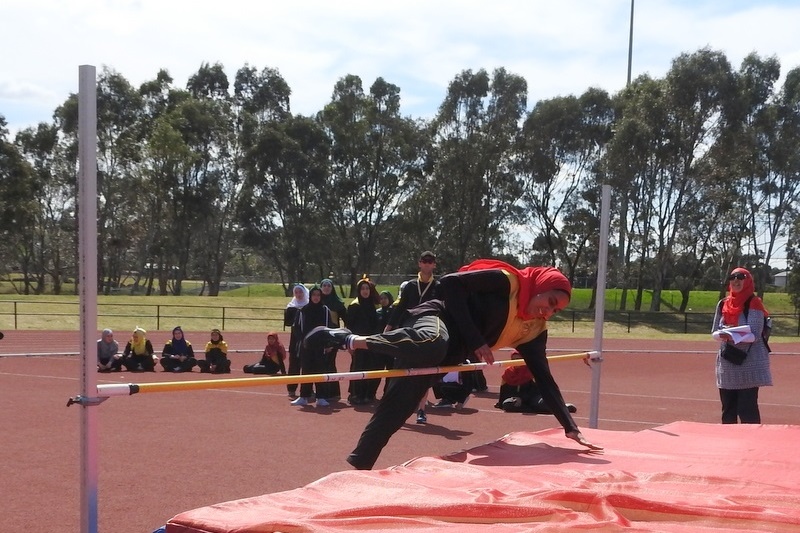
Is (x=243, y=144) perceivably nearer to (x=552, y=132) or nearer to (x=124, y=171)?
(x=124, y=171)

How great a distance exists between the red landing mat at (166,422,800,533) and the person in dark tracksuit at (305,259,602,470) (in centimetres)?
39

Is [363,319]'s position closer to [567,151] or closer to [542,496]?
[542,496]

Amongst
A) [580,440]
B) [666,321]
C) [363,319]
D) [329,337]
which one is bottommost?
[666,321]

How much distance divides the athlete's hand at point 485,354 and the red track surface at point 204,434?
2.02 meters

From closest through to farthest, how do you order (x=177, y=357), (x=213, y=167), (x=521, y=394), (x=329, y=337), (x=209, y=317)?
(x=329, y=337) → (x=521, y=394) → (x=177, y=357) → (x=209, y=317) → (x=213, y=167)

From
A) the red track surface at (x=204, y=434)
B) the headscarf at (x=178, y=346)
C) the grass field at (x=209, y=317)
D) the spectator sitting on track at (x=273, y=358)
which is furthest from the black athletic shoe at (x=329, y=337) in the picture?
the grass field at (x=209, y=317)

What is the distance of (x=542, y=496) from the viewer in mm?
3770

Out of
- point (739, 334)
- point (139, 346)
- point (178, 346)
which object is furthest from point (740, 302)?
point (139, 346)

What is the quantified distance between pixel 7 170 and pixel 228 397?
121 ft

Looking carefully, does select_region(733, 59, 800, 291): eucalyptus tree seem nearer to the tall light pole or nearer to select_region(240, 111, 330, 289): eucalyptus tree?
select_region(240, 111, 330, 289): eucalyptus tree

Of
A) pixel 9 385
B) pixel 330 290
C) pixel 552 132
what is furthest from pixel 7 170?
pixel 330 290

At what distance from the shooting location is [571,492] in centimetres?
380

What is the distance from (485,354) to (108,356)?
12.7 m

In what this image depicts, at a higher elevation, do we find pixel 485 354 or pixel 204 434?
pixel 485 354
